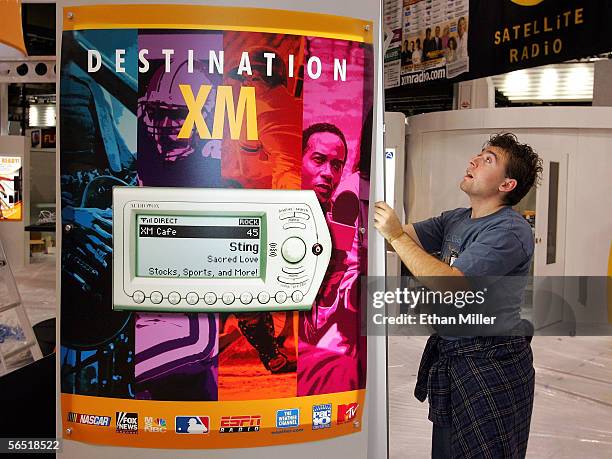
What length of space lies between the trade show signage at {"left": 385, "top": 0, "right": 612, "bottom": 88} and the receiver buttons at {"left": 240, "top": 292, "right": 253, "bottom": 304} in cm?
338

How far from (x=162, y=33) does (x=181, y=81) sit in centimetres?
10

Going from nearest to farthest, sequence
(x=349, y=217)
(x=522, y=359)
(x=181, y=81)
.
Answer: (x=181, y=81) < (x=349, y=217) < (x=522, y=359)

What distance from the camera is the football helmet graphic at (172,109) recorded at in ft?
4.08

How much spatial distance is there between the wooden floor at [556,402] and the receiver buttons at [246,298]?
3.12m

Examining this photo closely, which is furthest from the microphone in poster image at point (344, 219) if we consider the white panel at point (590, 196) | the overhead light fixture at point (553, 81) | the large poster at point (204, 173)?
the overhead light fixture at point (553, 81)

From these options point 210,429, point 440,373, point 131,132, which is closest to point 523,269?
point 440,373

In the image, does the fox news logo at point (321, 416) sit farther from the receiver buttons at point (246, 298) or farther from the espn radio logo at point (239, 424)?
the receiver buttons at point (246, 298)

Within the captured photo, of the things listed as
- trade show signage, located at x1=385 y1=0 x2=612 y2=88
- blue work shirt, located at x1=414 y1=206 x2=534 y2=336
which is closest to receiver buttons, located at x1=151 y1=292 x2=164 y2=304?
blue work shirt, located at x1=414 y1=206 x2=534 y2=336

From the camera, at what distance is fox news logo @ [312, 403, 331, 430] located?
4.50ft

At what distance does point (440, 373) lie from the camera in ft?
8.08

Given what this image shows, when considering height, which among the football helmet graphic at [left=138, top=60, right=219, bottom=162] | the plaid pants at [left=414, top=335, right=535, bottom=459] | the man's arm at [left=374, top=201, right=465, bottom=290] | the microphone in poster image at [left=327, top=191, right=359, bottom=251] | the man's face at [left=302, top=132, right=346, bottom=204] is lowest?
the plaid pants at [left=414, top=335, right=535, bottom=459]

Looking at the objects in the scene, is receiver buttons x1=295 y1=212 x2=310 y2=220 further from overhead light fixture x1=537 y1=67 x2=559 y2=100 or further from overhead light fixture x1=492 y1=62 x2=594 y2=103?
overhead light fixture x1=537 y1=67 x2=559 y2=100

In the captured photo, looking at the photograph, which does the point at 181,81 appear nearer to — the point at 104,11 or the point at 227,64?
the point at 227,64

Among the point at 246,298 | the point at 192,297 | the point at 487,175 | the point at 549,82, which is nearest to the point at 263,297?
the point at 246,298
